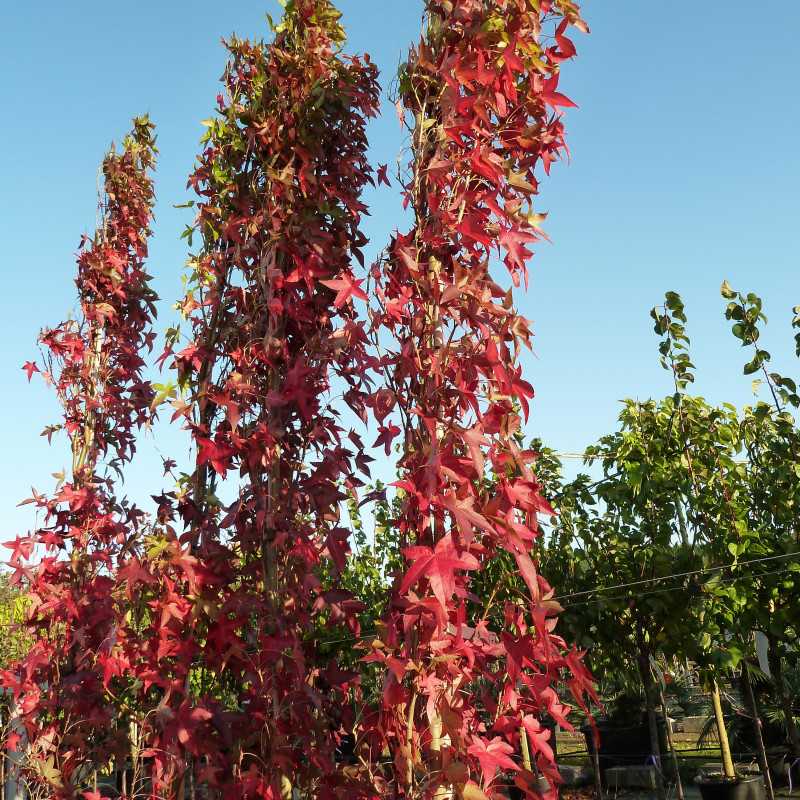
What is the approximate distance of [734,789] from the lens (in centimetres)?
504

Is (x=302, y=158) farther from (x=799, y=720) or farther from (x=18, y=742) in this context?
(x=799, y=720)

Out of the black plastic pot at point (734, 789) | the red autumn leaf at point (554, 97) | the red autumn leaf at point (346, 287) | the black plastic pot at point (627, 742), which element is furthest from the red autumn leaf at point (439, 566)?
the black plastic pot at point (627, 742)

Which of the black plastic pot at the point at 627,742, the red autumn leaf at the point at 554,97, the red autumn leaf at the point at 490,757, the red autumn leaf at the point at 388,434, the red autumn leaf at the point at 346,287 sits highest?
the red autumn leaf at the point at 554,97

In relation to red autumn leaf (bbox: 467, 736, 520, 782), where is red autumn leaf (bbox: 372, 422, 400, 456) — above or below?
above

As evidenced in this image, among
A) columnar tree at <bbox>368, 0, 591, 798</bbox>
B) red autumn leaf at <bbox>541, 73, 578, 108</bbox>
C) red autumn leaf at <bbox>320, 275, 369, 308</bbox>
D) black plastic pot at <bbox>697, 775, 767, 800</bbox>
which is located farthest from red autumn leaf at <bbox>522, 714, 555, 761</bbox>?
black plastic pot at <bbox>697, 775, 767, 800</bbox>

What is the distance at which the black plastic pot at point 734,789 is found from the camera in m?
5.02

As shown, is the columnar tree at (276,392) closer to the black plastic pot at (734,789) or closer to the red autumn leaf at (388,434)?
the red autumn leaf at (388,434)

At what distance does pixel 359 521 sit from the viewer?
825 centimetres

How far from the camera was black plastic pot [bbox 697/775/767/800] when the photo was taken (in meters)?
5.02

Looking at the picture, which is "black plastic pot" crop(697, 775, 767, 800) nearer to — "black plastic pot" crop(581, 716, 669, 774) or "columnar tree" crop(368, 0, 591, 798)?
"black plastic pot" crop(581, 716, 669, 774)

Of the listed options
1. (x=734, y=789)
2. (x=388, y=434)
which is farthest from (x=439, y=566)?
(x=734, y=789)

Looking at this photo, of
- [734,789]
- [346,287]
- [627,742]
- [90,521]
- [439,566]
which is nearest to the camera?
[439,566]

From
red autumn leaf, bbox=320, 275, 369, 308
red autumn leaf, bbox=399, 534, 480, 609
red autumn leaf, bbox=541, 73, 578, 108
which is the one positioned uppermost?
red autumn leaf, bbox=541, 73, 578, 108

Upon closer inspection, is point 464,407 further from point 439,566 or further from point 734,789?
point 734,789
